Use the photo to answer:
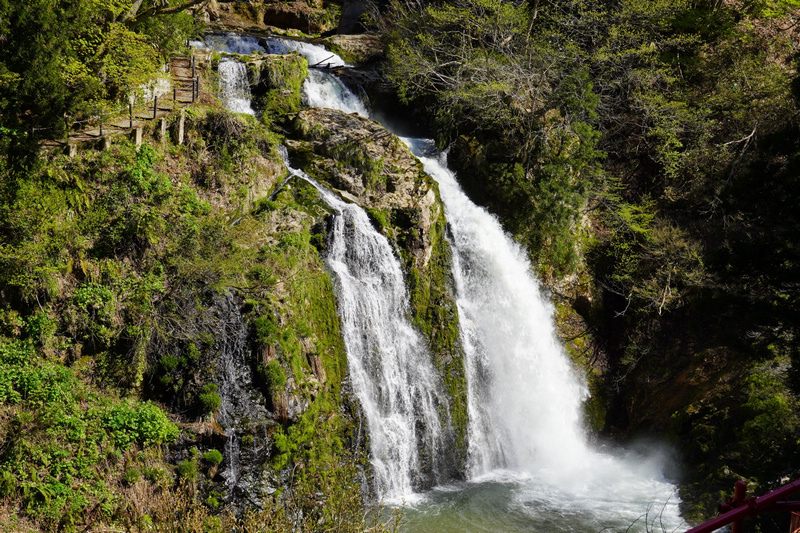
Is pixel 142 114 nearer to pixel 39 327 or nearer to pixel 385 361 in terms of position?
pixel 39 327

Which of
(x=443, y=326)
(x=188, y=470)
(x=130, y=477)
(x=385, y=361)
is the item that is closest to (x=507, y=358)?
(x=443, y=326)

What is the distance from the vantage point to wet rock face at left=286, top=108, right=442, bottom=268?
13.8 metres

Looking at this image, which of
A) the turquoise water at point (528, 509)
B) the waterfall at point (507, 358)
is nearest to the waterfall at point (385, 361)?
the turquoise water at point (528, 509)

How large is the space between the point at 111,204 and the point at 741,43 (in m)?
20.3

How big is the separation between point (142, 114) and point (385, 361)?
7.21 meters

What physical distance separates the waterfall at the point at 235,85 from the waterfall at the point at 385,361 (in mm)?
3004

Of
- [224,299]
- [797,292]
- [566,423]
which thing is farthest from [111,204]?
[566,423]

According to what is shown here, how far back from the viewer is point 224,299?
401 inches

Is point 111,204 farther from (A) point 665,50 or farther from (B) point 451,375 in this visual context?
(A) point 665,50

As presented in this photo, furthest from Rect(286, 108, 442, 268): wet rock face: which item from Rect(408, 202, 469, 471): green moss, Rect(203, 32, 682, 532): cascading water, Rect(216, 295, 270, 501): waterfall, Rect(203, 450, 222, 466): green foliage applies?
Rect(203, 450, 222, 466): green foliage

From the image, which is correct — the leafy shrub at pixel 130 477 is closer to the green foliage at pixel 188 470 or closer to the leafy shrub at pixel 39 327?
the green foliage at pixel 188 470

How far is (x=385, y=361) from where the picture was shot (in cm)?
1230

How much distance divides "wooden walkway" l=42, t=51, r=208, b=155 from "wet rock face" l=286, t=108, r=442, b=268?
263 cm

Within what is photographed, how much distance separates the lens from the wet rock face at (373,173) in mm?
13781
